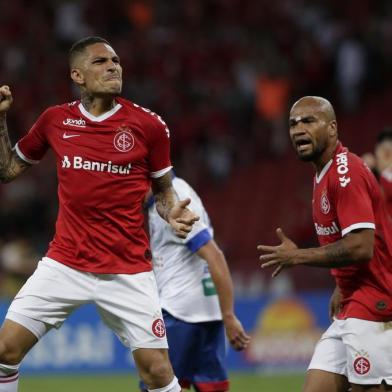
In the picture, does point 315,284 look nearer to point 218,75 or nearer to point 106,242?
point 218,75

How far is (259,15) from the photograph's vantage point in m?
18.9

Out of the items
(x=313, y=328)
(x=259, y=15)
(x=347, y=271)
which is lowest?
(x=313, y=328)

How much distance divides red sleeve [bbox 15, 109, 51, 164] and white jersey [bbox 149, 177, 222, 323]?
1.10 metres

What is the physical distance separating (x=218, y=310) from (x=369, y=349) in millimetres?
1670

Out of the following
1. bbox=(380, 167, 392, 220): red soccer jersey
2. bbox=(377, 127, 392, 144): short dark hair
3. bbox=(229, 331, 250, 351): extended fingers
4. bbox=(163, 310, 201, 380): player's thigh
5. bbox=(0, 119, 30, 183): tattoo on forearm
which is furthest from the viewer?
bbox=(377, 127, 392, 144): short dark hair

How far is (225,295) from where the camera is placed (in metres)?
7.11

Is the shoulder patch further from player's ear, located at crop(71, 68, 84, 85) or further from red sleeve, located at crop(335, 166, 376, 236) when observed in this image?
player's ear, located at crop(71, 68, 84, 85)

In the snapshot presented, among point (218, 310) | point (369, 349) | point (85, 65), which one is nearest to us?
point (369, 349)

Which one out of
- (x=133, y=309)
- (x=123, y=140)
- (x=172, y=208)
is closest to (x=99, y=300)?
(x=133, y=309)

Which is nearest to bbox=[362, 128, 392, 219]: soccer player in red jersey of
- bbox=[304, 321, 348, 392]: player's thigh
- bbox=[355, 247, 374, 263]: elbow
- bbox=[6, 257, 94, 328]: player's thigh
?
bbox=[304, 321, 348, 392]: player's thigh

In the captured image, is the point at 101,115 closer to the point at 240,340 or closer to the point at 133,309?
the point at 133,309

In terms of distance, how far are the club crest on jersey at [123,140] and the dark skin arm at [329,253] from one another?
3.61 feet

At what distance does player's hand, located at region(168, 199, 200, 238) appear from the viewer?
614 cm

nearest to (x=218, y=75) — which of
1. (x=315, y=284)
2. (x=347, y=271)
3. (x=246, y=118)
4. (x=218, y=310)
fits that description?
(x=246, y=118)
